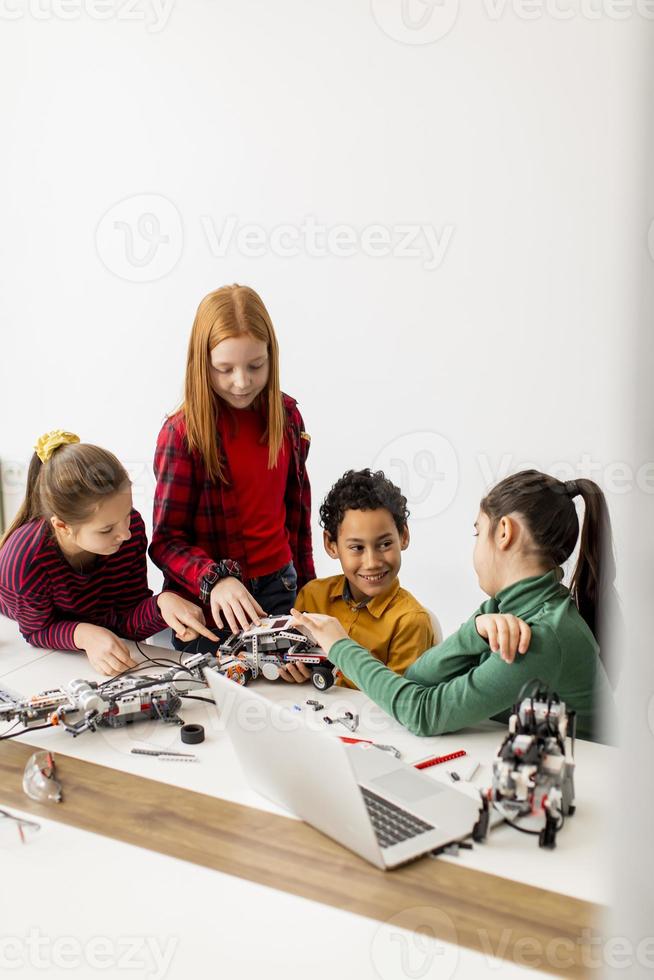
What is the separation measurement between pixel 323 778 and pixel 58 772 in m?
0.47

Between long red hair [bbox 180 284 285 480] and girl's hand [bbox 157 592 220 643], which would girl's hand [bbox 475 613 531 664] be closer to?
girl's hand [bbox 157 592 220 643]

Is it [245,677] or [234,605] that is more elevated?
[234,605]

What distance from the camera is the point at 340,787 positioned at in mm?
1074

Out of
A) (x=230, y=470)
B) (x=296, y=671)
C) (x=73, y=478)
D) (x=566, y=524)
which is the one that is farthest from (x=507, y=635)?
(x=73, y=478)

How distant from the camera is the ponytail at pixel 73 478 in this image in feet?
5.82

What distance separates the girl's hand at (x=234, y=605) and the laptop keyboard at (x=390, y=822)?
1.81ft

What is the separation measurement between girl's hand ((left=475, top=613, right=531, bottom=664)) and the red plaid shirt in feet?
2.10

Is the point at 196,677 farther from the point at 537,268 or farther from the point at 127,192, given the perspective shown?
the point at 127,192

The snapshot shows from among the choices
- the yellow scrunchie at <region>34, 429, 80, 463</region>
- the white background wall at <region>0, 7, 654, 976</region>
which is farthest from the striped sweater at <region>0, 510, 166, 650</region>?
the white background wall at <region>0, 7, 654, 976</region>

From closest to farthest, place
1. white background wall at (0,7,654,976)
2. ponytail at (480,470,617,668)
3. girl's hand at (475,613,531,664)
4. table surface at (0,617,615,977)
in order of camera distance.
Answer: table surface at (0,617,615,977) < girl's hand at (475,613,531,664) < ponytail at (480,470,617,668) < white background wall at (0,7,654,976)

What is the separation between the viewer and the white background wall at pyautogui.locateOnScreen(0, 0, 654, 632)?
8.98 ft

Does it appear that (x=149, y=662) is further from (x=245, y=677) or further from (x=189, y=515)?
(x=189, y=515)

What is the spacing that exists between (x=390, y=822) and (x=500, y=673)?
0.31m

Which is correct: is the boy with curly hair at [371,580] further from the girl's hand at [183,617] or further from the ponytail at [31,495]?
the ponytail at [31,495]
